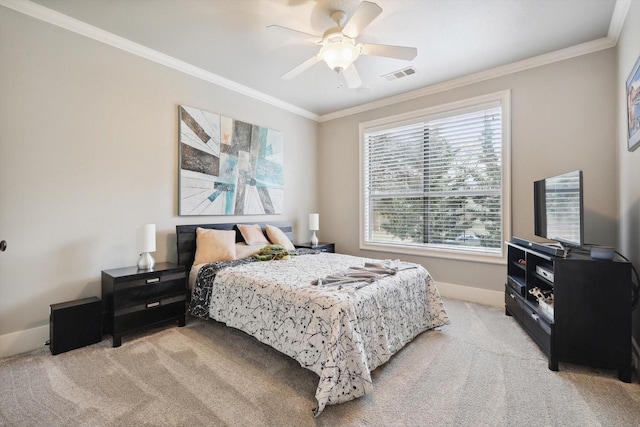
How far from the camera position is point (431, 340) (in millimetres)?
2555

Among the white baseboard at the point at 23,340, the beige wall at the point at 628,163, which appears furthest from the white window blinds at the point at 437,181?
the white baseboard at the point at 23,340

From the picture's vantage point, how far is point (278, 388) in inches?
73.3

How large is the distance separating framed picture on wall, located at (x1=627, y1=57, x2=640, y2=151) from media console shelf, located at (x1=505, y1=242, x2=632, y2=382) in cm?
92

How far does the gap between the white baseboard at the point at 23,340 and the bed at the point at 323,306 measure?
1.16 m

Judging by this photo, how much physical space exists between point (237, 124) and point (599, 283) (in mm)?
3944

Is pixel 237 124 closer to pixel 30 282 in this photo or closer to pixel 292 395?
pixel 30 282

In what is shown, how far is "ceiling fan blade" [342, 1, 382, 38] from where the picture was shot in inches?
72.7

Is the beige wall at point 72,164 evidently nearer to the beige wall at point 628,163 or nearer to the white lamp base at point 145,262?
the white lamp base at point 145,262

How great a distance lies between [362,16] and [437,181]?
2.51m

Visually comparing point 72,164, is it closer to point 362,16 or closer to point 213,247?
point 213,247

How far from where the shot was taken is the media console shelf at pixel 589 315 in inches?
76.2

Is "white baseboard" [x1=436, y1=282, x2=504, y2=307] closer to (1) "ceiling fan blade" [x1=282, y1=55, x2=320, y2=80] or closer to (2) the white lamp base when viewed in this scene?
(1) "ceiling fan blade" [x1=282, y1=55, x2=320, y2=80]

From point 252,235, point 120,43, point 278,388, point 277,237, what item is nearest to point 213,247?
point 252,235

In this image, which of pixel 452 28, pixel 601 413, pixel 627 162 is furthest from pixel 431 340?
pixel 452 28
